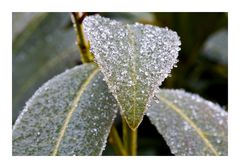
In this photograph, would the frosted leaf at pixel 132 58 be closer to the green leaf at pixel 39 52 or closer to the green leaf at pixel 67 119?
the green leaf at pixel 67 119

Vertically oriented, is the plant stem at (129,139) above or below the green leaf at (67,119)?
below

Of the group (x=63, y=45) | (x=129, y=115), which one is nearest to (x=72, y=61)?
(x=63, y=45)

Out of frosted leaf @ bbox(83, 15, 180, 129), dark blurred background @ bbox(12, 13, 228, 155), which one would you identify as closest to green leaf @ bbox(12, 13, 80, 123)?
dark blurred background @ bbox(12, 13, 228, 155)

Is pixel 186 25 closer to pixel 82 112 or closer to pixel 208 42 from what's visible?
pixel 208 42

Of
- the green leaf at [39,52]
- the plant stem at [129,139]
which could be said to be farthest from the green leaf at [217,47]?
the plant stem at [129,139]

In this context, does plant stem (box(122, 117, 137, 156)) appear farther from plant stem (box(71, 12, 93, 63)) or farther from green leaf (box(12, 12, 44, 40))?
green leaf (box(12, 12, 44, 40))

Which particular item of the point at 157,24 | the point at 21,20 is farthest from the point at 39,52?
the point at 157,24

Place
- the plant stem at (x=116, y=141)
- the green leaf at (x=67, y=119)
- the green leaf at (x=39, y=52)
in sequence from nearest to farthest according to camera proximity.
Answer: the green leaf at (x=67, y=119)
the plant stem at (x=116, y=141)
the green leaf at (x=39, y=52)
